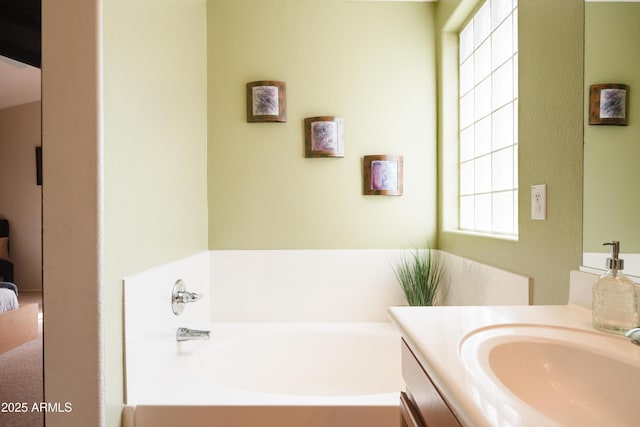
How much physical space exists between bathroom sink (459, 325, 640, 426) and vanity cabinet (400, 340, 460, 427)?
0.09m

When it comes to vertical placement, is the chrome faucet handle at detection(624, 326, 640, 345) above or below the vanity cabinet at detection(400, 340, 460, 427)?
above

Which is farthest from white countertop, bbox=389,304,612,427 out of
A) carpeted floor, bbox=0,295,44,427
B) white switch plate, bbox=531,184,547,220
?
carpeted floor, bbox=0,295,44,427

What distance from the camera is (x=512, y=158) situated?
162 centimetres

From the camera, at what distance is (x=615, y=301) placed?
2.53 feet

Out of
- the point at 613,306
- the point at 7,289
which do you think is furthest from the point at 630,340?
the point at 7,289

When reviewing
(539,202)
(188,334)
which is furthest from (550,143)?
(188,334)

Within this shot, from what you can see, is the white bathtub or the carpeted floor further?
the carpeted floor

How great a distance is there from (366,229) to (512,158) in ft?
2.96

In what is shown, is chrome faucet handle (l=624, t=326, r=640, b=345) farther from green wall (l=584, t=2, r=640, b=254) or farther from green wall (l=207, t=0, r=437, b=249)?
green wall (l=207, t=0, r=437, b=249)

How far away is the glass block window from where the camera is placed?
1.61m

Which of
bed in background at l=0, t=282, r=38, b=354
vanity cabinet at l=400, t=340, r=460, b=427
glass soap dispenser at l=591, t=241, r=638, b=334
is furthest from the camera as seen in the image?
bed in background at l=0, t=282, r=38, b=354

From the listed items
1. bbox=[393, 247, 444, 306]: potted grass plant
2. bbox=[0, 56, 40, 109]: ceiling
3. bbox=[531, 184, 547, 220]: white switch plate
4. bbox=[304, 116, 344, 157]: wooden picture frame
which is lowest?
bbox=[393, 247, 444, 306]: potted grass plant

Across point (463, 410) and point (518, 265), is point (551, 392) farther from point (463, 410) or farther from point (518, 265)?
point (518, 265)

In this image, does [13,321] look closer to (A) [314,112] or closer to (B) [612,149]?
(A) [314,112]
